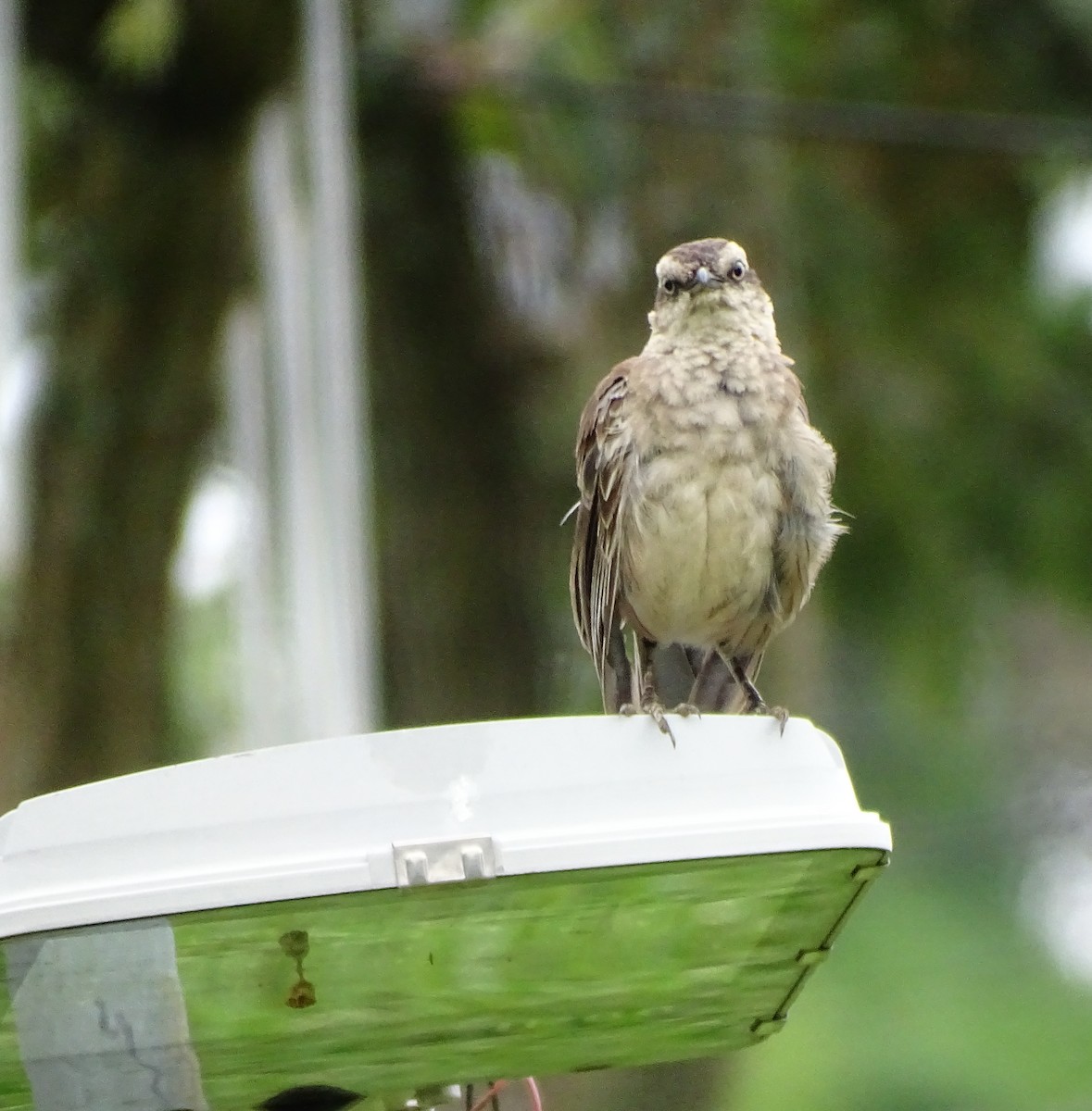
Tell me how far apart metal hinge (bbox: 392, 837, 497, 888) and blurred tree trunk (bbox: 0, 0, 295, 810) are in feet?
15.2

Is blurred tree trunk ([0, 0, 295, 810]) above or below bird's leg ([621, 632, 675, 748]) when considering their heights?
above

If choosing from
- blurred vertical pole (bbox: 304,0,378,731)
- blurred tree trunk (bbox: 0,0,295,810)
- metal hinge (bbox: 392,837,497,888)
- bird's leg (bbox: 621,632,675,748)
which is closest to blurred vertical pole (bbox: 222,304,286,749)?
blurred tree trunk (bbox: 0,0,295,810)

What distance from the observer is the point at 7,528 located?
21.4 ft

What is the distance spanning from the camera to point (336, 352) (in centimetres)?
636

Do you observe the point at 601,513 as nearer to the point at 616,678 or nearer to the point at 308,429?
the point at 616,678

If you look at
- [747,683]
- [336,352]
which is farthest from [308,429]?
[747,683]

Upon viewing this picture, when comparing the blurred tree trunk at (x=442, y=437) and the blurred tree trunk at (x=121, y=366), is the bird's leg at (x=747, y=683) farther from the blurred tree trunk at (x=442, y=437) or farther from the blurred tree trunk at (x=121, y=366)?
the blurred tree trunk at (x=442, y=437)

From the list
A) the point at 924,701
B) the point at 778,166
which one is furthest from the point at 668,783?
the point at 778,166

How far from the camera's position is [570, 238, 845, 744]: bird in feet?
13.8

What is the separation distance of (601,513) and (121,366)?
3.01 metres

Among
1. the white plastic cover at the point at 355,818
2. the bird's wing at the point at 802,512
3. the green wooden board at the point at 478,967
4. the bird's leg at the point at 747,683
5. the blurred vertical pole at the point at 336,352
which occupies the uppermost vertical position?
the blurred vertical pole at the point at 336,352

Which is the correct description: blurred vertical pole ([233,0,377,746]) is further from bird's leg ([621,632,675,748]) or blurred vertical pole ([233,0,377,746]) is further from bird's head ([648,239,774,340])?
bird's head ([648,239,774,340])

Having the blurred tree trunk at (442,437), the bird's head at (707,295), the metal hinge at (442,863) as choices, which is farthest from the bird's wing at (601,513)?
the blurred tree trunk at (442,437)

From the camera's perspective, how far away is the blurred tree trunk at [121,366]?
22.1 ft
